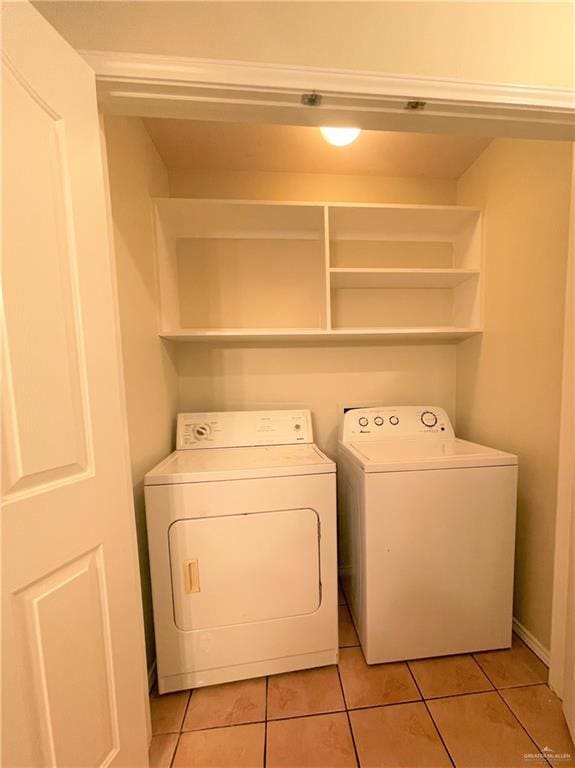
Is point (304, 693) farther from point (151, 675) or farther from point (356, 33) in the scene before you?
point (356, 33)

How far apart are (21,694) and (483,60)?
1.89 m

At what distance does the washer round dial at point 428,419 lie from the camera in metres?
1.76

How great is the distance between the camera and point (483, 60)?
794 millimetres

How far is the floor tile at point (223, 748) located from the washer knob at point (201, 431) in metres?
1.16

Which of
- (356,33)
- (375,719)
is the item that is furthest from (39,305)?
(375,719)

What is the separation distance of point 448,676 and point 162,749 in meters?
1.18

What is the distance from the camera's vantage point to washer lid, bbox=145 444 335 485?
1.16m

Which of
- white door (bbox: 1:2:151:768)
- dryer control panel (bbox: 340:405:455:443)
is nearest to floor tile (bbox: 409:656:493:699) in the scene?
dryer control panel (bbox: 340:405:455:443)

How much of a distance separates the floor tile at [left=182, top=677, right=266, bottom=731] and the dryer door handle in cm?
46

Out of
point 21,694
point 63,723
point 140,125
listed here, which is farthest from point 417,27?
point 63,723

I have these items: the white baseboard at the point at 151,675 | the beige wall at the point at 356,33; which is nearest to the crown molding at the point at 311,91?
the beige wall at the point at 356,33

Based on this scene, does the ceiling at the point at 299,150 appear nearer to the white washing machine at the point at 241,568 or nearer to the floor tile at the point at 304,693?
the white washing machine at the point at 241,568

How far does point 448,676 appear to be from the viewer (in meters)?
1.27

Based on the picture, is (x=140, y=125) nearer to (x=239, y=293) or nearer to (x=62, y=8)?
(x=62, y=8)
